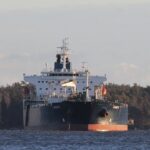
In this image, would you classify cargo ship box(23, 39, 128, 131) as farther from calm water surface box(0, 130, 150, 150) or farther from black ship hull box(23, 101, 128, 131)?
calm water surface box(0, 130, 150, 150)

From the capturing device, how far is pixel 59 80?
195500mm

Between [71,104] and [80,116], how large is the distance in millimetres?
1887

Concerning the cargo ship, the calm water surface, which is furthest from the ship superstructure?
the calm water surface

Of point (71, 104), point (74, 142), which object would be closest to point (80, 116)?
point (71, 104)

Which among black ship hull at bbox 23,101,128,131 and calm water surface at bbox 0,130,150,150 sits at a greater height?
black ship hull at bbox 23,101,128,131

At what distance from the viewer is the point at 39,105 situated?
19188cm

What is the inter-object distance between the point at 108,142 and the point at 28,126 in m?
53.7

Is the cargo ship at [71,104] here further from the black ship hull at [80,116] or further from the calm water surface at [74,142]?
the calm water surface at [74,142]

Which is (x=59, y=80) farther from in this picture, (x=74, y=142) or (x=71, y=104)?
(x=74, y=142)

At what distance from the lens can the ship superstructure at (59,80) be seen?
637ft

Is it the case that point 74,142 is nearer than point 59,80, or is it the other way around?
point 74,142

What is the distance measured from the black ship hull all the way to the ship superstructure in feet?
16.4

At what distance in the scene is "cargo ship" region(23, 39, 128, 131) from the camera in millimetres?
183625

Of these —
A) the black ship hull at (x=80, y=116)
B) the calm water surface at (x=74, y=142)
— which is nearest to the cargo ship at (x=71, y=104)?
the black ship hull at (x=80, y=116)
